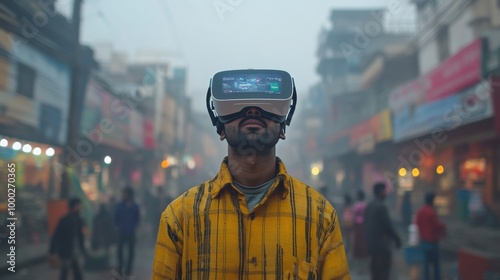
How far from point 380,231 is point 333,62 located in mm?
46295

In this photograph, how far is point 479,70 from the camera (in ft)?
41.3

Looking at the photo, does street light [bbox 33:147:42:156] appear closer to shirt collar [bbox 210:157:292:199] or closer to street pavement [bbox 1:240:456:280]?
street pavement [bbox 1:240:456:280]

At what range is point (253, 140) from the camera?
193 centimetres

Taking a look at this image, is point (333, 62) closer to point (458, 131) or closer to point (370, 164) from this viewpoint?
point (370, 164)

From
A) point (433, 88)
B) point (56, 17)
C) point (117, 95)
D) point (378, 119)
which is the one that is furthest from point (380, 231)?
point (117, 95)

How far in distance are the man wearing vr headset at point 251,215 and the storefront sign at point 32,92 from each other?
36.4ft

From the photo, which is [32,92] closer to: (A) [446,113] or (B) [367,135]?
(A) [446,113]

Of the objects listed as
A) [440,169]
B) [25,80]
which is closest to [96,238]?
[25,80]

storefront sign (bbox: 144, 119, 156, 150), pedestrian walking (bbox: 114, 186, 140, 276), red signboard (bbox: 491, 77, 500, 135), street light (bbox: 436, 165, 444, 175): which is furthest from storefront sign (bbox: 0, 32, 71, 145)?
street light (bbox: 436, 165, 444, 175)

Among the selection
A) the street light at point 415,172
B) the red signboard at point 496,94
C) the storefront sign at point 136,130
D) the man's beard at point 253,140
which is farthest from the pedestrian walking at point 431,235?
the storefront sign at point 136,130

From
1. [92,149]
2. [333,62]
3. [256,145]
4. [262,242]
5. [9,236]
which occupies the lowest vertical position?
[9,236]

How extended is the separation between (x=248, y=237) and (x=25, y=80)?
1298cm

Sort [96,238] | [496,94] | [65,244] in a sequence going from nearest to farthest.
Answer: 1. [65,244]
2. [496,94]
3. [96,238]

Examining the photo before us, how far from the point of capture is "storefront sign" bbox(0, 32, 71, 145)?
37.6 ft
